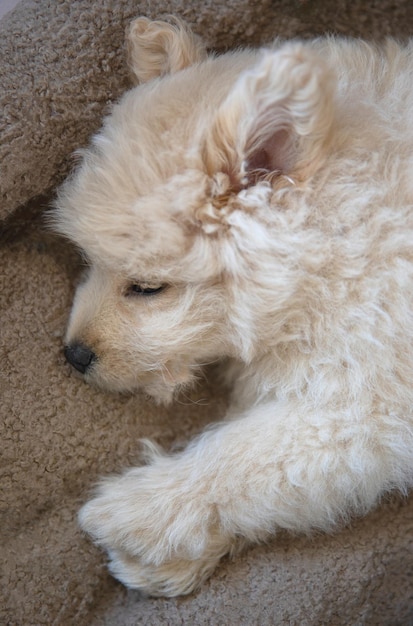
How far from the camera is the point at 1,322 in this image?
2.33m

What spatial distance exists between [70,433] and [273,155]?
1.23 meters

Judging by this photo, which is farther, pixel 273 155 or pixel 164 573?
pixel 164 573

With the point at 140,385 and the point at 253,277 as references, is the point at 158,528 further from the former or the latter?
the point at 253,277

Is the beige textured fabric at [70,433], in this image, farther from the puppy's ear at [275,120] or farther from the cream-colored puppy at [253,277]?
the puppy's ear at [275,120]

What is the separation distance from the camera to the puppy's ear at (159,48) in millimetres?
2148

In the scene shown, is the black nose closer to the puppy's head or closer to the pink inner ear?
the puppy's head

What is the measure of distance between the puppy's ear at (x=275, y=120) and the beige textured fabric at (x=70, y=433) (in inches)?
28.9

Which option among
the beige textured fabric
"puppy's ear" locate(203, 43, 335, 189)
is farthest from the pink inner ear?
the beige textured fabric

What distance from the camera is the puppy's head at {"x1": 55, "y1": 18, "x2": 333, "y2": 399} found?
1801 mm

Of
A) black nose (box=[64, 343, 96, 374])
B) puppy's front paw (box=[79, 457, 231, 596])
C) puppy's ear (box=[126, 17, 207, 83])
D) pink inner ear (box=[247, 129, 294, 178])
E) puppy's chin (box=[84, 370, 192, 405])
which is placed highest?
puppy's ear (box=[126, 17, 207, 83])

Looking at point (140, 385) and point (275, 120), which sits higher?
point (275, 120)

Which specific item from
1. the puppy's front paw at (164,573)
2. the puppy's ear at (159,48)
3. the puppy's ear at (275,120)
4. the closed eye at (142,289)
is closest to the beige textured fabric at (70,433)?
the puppy's front paw at (164,573)

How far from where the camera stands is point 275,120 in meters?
1.77

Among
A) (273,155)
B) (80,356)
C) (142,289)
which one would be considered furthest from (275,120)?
(80,356)
